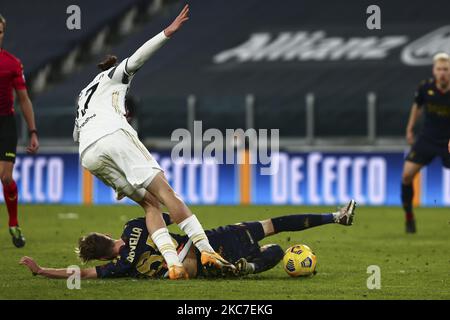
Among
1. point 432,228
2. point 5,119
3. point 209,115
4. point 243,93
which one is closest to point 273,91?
point 243,93

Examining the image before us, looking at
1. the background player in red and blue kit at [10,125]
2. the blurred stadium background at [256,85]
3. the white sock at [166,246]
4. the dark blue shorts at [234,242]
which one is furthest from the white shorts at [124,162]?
the blurred stadium background at [256,85]

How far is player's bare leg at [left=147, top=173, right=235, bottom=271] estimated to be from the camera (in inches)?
330

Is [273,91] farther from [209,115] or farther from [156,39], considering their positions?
[156,39]

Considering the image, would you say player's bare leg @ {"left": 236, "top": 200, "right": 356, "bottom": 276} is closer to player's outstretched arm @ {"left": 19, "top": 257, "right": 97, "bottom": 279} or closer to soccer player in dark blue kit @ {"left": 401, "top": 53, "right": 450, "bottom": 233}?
player's outstretched arm @ {"left": 19, "top": 257, "right": 97, "bottom": 279}

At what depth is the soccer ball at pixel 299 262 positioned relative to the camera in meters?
8.93

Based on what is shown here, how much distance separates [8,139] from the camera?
11.4m

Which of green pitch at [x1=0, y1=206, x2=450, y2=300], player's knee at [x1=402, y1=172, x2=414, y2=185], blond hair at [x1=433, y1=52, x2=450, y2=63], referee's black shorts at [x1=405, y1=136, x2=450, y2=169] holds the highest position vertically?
blond hair at [x1=433, y1=52, x2=450, y2=63]

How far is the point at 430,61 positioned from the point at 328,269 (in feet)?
43.5

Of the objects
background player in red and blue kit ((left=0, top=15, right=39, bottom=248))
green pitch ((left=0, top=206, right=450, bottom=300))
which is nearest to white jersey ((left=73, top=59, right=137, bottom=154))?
green pitch ((left=0, top=206, right=450, bottom=300))

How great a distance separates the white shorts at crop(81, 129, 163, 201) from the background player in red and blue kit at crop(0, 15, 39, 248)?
2.54m

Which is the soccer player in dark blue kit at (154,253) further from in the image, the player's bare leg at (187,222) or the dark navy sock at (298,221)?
the player's bare leg at (187,222)

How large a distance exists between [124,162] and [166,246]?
787 millimetres

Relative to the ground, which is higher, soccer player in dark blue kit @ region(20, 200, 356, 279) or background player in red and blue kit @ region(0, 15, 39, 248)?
background player in red and blue kit @ region(0, 15, 39, 248)

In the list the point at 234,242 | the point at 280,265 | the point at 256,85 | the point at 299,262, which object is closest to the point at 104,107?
the point at 234,242
